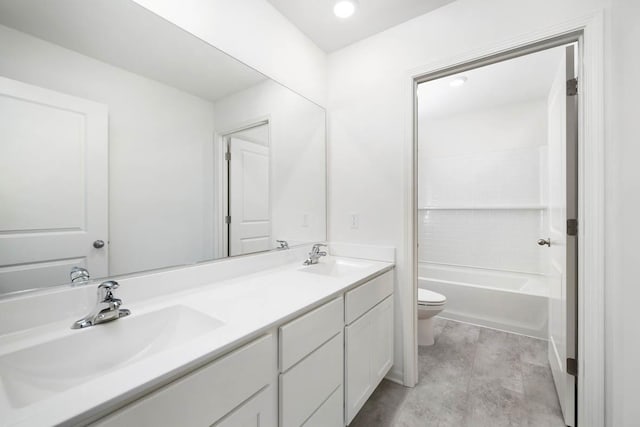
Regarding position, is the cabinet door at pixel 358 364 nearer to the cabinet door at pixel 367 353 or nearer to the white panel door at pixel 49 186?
the cabinet door at pixel 367 353

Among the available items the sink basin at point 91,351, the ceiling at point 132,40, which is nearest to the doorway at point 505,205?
the ceiling at point 132,40

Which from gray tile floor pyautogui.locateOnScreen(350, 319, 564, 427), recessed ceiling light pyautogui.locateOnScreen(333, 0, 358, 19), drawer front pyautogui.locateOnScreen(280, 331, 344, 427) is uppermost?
recessed ceiling light pyautogui.locateOnScreen(333, 0, 358, 19)

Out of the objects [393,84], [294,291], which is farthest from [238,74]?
[294,291]

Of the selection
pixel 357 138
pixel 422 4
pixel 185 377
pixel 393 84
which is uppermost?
pixel 422 4

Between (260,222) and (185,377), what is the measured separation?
1061 millimetres

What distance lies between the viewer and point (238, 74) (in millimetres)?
1461

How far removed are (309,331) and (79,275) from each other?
0.83 meters

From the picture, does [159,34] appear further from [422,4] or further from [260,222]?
[422,4]

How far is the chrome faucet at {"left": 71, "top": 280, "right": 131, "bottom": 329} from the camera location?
816 millimetres

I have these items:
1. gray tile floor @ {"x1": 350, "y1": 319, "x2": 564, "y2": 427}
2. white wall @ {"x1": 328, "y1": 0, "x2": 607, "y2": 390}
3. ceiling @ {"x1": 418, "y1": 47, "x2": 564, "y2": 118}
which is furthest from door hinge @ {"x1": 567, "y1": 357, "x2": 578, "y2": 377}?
Answer: ceiling @ {"x1": 418, "y1": 47, "x2": 564, "y2": 118}

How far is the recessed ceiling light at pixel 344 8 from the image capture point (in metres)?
1.61

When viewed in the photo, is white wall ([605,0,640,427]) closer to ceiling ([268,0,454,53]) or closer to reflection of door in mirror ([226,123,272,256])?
ceiling ([268,0,454,53])

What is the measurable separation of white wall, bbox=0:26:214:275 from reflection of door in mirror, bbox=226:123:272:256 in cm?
15

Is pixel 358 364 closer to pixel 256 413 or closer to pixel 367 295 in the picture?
pixel 367 295
